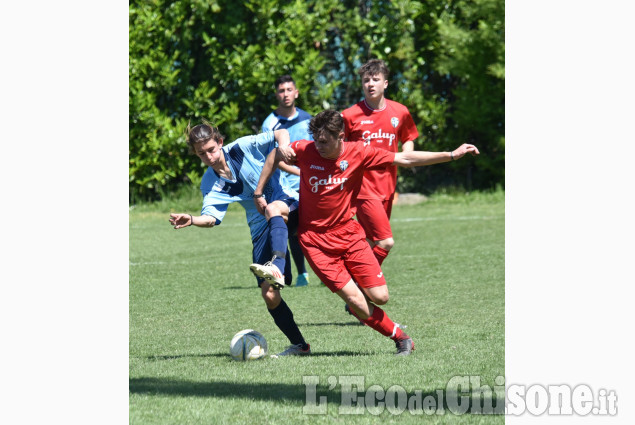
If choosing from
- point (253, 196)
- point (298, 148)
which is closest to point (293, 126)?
point (253, 196)

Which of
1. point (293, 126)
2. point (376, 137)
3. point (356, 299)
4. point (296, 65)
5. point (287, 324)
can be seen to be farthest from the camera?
point (296, 65)

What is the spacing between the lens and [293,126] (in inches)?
386

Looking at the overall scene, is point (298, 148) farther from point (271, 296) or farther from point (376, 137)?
point (376, 137)

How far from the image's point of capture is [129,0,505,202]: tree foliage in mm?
17641

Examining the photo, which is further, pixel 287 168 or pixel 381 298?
pixel 287 168

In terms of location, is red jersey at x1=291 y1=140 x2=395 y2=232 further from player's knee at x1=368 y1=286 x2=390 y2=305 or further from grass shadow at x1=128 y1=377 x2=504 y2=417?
grass shadow at x1=128 y1=377 x2=504 y2=417

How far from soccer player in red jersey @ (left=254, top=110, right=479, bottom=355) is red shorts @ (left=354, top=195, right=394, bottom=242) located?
1904 millimetres

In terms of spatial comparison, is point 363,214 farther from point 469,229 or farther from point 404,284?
point 469,229

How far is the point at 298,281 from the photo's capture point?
9.69 meters

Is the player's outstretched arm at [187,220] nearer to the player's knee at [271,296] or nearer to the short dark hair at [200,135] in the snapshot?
the short dark hair at [200,135]

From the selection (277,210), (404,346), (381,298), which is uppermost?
(277,210)

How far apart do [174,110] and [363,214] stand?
35.4ft

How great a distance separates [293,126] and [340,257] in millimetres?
3988

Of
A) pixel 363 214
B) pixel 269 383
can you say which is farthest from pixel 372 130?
pixel 269 383
